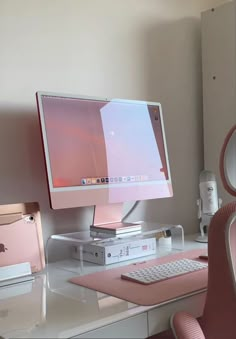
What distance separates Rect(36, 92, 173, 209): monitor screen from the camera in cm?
145

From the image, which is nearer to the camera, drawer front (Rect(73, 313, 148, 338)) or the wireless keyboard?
drawer front (Rect(73, 313, 148, 338))

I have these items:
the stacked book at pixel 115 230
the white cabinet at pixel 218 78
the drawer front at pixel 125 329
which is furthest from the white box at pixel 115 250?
the white cabinet at pixel 218 78

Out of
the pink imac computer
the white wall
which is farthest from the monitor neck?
the white wall

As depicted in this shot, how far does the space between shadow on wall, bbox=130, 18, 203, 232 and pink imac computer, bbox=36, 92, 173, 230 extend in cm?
28

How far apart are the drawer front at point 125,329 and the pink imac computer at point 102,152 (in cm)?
54

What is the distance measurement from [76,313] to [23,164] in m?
0.70

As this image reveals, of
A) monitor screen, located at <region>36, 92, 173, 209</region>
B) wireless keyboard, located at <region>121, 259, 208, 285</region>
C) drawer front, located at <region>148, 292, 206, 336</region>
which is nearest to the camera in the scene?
drawer front, located at <region>148, 292, 206, 336</region>

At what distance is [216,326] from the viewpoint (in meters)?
1.05

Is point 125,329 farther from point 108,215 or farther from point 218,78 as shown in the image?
point 218,78

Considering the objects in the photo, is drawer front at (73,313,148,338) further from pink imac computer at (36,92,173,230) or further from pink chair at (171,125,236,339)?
pink imac computer at (36,92,173,230)

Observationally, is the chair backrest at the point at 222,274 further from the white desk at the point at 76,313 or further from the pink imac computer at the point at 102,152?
the pink imac computer at the point at 102,152

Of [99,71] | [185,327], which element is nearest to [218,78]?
[99,71]

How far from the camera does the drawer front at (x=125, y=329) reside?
0.95 meters

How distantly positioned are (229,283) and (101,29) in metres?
1.24
